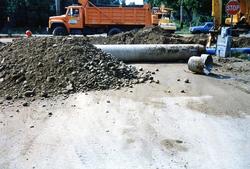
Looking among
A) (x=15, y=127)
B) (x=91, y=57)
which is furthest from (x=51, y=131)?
(x=91, y=57)

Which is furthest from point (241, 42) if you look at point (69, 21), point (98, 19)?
point (69, 21)

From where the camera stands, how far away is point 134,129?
6426mm

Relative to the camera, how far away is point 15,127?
6637mm

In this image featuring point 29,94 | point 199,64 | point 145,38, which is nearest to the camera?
point 29,94

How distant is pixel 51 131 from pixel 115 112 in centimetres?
148

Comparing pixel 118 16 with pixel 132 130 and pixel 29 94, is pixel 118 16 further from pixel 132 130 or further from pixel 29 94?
pixel 132 130

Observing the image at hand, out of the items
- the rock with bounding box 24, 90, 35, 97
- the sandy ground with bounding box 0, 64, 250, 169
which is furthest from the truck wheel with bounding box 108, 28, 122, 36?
the rock with bounding box 24, 90, 35, 97

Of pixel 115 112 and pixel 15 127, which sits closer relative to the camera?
pixel 15 127

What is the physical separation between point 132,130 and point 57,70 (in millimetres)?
3588

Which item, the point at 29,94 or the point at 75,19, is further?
the point at 75,19

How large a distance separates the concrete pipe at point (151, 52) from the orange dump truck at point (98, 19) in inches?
489

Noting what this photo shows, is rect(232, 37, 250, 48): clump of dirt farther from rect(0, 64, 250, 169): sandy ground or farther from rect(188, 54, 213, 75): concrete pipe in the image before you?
rect(0, 64, 250, 169): sandy ground

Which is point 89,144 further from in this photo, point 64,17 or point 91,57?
point 64,17

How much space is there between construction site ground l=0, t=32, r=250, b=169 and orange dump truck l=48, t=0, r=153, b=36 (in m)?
16.3
